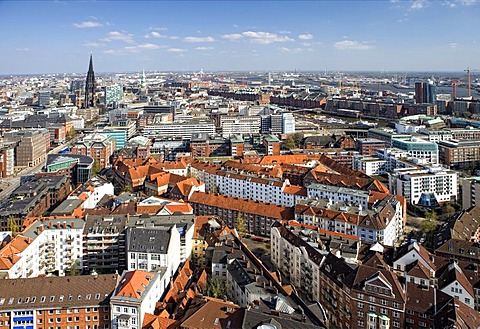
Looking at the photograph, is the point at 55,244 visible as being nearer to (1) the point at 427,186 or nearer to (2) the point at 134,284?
(2) the point at 134,284

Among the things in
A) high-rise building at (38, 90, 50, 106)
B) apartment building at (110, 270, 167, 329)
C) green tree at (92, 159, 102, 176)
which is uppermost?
high-rise building at (38, 90, 50, 106)

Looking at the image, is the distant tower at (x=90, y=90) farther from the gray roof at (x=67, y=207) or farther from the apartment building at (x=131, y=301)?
the apartment building at (x=131, y=301)

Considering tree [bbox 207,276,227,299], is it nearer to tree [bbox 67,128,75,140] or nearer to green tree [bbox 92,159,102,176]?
green tree [bbox 92,159,102,176]

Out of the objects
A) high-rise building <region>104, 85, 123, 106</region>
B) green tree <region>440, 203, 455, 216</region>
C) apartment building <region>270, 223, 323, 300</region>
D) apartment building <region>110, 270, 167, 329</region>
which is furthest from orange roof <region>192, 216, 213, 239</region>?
high-rise building <region>104, 85, 123, 106</region>

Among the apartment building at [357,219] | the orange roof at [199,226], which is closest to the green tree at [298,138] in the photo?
the apartment building at [357,219]

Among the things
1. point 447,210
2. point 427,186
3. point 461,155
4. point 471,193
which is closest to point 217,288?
point 447,210

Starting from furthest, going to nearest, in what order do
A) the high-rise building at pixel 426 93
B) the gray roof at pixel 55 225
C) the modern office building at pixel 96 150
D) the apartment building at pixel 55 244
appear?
the high-rise building at pixel 426 93 → the modern office building at pixel 96 150 → the gray roof at pixel 55 225 → the apartment building at pixel 55 244

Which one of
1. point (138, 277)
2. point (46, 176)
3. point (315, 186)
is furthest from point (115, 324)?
point (46, 176)
